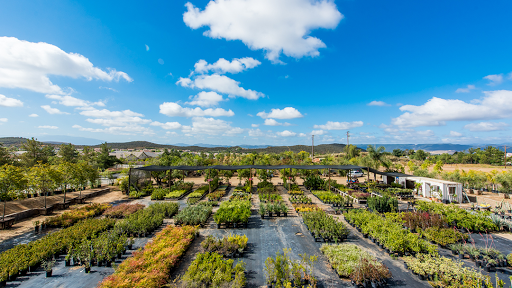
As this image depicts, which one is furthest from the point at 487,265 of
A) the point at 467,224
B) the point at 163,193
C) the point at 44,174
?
the point at 44,174

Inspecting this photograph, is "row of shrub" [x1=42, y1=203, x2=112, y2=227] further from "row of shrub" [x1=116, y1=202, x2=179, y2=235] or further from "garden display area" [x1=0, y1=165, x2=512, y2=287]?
"row of shrub" [x1=116, y1=202, x2=179, y2=235]

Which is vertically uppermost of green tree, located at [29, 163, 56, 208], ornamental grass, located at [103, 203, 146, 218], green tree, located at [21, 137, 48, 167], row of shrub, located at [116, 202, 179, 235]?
green tree, located at [21, 137, 48, 167]

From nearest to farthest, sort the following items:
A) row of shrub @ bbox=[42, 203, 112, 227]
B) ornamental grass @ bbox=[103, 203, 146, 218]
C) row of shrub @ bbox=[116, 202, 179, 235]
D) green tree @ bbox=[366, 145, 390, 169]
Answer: row of shrub @ bbox=[116, 202, 179, 235] < row of shrub @ bbox=[42, 203, 112, 227] < ornamental grass @ bbox=[103, 203, 146, 218] < green tree @ bbox=[366, 145, 390, 169]

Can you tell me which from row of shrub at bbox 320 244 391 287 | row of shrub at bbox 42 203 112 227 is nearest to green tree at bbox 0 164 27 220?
row of shrub at bbox 42 203 112 227

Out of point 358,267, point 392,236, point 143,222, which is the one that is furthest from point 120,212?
point 392,236

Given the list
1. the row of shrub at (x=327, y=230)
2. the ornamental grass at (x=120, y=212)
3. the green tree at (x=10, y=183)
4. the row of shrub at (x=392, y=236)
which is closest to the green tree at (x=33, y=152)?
the green tree at (x=10, y=183)

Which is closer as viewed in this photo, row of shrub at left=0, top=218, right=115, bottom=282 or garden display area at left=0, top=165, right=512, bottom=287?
garden display area at left=0, top=165, right=512, bottom=287

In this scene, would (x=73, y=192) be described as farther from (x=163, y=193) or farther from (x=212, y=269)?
(x=212, y=269)

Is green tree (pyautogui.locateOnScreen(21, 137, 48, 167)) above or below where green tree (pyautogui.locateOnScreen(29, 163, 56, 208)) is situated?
above
